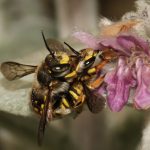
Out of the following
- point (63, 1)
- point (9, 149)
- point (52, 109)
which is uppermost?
point (52, 109)

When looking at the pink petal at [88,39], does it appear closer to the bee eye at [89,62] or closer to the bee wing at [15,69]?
the bee eye at [89,62]

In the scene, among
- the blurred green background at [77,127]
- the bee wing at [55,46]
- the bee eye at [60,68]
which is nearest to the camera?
the bee eye at [60,68]

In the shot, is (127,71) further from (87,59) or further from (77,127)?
(77,127)

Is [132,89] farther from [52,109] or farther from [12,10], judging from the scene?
[12,10]

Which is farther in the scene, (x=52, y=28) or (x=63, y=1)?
(x=52, y=28)

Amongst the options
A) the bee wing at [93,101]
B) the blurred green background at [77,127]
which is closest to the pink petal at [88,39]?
the bee wing at [93,101]

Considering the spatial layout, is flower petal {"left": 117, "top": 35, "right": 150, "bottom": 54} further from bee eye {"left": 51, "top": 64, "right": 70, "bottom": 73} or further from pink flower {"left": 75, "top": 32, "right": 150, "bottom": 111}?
bee eye {"left": 51, "top": 64, "right": 70, "bottom": 73}

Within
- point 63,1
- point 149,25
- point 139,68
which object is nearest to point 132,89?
point 139,68

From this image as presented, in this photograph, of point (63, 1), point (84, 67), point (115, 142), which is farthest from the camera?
point (63, 1)
